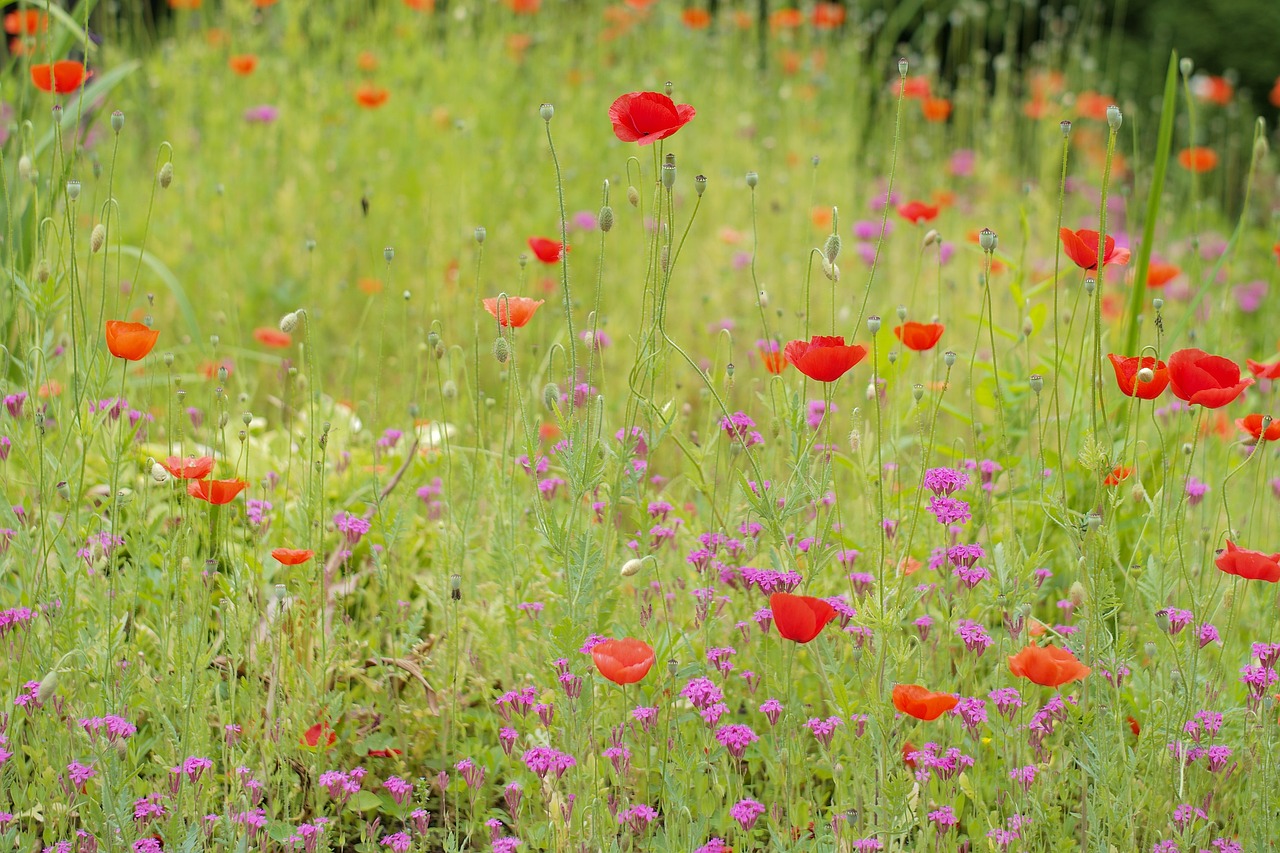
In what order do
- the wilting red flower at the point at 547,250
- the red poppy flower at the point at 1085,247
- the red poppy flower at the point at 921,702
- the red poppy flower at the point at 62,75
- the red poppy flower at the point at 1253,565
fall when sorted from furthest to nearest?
the red poppy flower at the point at 62,75 < the wilting red flower at the point at 547,250 < the red poppy flower at the point at 1085,247 < the red poppy flower at the point at 1253,565 < the red poppy flower at the point at 921,702

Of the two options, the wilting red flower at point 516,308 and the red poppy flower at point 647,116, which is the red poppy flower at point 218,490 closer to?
the wilting red flower at point 516,308

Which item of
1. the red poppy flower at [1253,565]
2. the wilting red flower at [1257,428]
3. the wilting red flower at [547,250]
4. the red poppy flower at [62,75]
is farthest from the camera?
the red poppy flower at [62,75]

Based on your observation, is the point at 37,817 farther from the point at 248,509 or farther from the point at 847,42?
the point at 847,42

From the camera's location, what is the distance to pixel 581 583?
1502 mm

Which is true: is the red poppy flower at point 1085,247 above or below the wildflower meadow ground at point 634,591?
above

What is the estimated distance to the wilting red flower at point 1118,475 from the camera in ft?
4.86

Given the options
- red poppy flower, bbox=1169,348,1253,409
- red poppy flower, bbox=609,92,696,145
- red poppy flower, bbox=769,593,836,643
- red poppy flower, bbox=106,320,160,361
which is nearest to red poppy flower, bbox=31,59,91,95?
red poppy flower, bbox=106,320,160,361

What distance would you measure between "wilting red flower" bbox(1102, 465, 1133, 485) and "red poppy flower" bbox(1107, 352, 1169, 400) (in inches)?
3.6

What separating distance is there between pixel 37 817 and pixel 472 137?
2840 millimetres

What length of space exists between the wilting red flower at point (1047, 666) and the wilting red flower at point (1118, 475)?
28 centimetres

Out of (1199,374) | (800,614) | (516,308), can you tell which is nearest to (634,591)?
(516,308)

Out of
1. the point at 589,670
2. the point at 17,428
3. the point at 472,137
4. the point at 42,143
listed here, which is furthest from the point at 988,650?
the point at 472,137

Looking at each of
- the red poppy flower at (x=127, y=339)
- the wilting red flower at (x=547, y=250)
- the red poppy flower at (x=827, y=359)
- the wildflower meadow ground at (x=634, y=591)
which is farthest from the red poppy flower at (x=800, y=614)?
the red poppy flower at (x=127, y=339)

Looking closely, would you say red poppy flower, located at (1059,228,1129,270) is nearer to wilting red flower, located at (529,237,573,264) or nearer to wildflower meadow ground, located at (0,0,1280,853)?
wildflower meadow ground, located at (0,0,1280,853)
